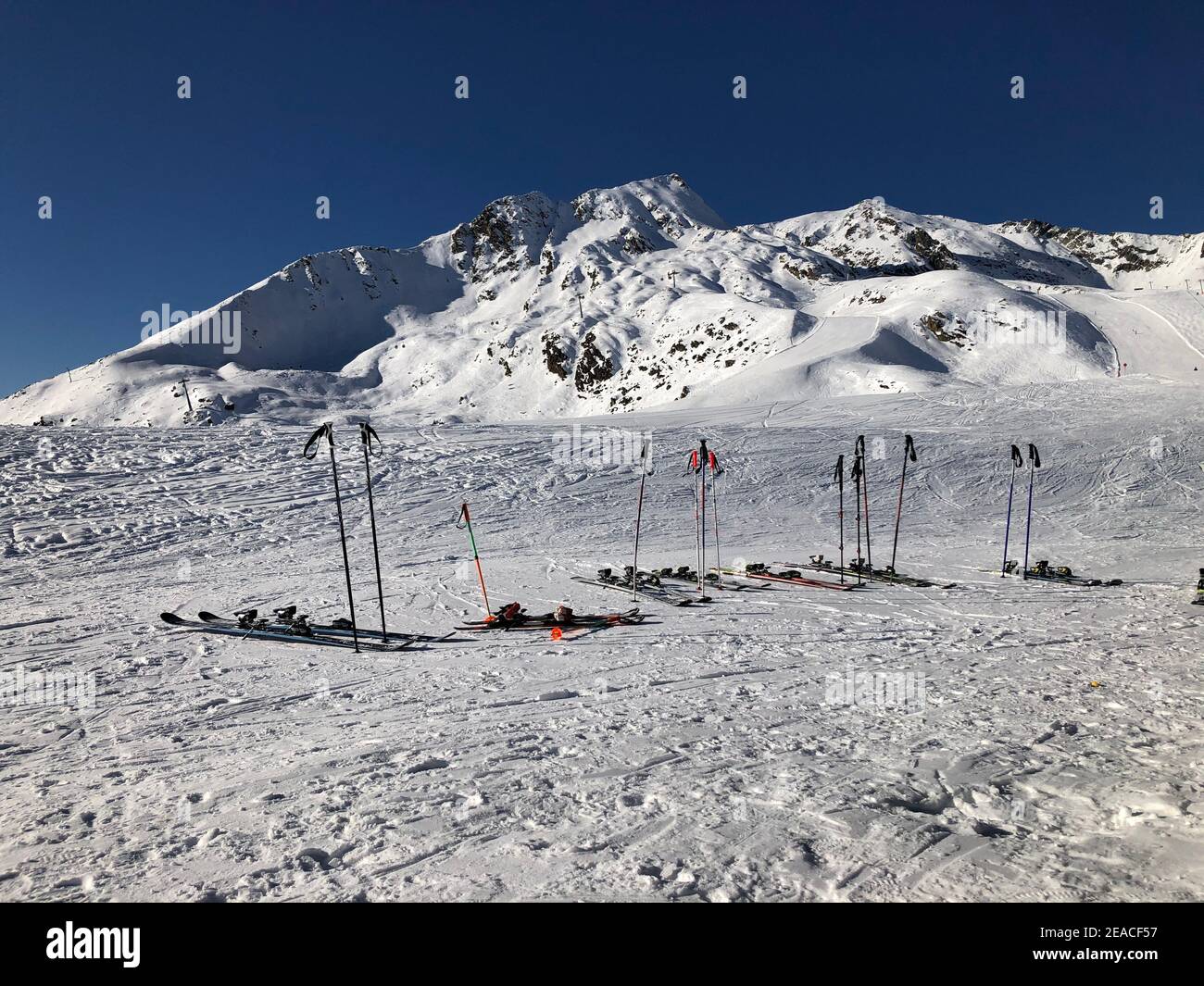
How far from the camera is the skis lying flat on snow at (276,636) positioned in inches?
503

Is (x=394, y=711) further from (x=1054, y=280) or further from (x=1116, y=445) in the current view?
(x=1054, y=280)

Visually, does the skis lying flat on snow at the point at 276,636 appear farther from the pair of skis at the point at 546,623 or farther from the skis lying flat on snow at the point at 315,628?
the pair of skis at the point at 546,623

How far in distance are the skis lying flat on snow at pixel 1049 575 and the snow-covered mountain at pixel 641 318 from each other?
36.5 meters

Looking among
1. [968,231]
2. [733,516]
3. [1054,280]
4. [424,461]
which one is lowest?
[733,516]

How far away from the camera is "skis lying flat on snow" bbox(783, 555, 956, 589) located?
58.6 feet

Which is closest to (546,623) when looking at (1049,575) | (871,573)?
(871,573)

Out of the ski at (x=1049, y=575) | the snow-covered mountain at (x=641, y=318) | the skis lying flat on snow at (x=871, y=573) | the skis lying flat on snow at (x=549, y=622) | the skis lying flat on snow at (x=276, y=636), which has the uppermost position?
the snow-covered mountain at (x=641, y=318)

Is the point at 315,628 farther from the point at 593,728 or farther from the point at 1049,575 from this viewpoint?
the point at 1049,575

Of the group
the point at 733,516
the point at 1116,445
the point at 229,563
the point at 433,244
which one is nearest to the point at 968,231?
the point at 433,244

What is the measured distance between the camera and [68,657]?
12.2 m

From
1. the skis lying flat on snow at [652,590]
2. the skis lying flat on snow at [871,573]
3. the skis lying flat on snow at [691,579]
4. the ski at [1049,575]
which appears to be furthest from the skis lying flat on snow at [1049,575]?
the skis lying flat on snow at [652,590]

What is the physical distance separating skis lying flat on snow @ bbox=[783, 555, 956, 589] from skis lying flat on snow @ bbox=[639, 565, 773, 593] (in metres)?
2.65

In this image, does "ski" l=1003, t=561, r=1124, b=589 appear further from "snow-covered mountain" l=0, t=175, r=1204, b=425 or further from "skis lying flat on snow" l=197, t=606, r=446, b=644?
"snow-covered mountain" l=0, t=175, r=1204, b=425
